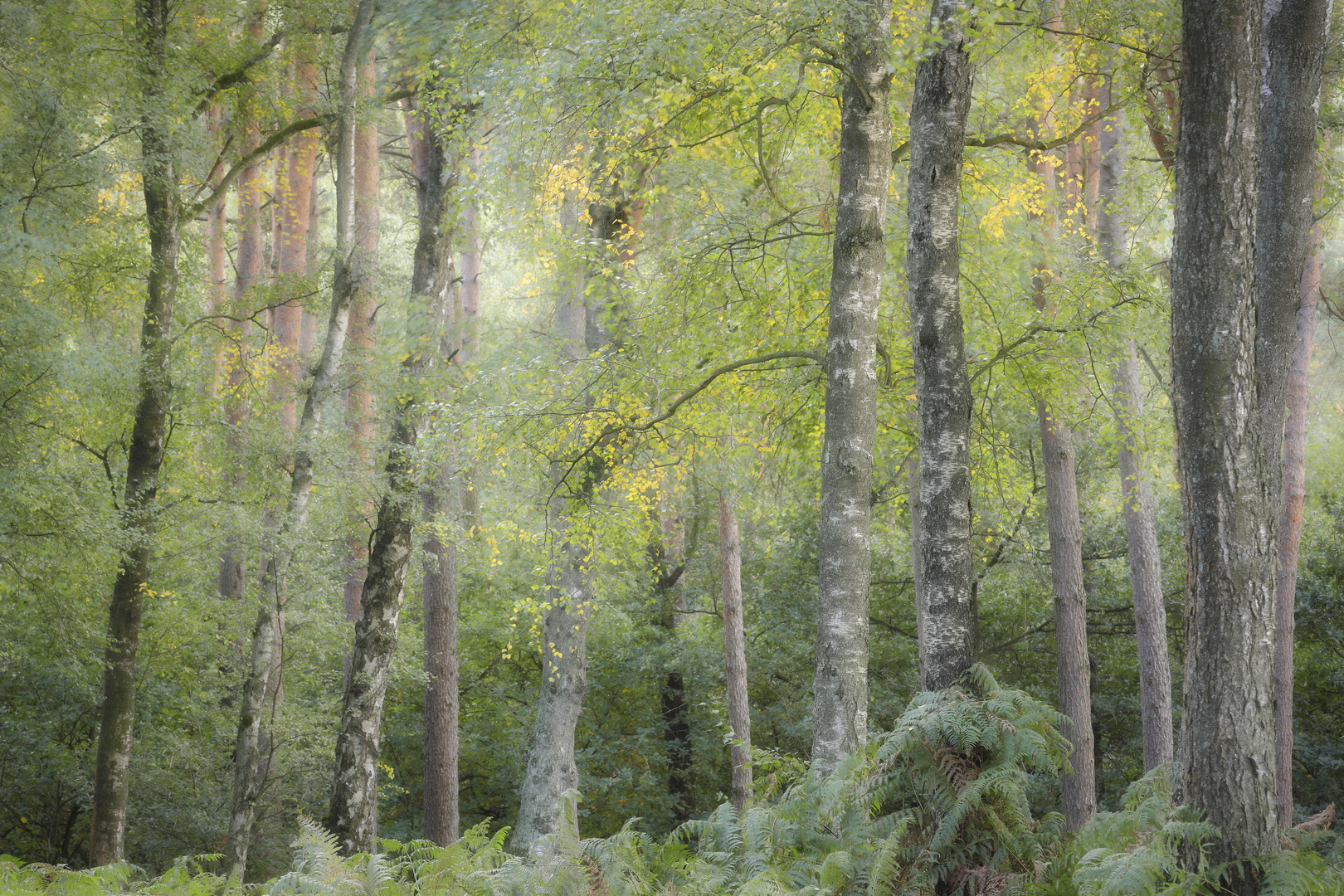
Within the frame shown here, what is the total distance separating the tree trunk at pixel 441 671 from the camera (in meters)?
11.3

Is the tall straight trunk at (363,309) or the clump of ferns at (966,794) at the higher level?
the tall straight trunk at (363,309)

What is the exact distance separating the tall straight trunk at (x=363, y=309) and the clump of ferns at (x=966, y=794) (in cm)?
762

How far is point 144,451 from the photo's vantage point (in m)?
10.5

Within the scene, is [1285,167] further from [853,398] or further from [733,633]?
[733,633]

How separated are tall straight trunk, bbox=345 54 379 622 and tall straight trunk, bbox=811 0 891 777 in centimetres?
600

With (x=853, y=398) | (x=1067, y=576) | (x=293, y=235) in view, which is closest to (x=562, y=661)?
(x=853, y=398)

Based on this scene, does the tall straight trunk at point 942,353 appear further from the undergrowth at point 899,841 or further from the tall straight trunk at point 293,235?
the tall straight trunk at point 293,235

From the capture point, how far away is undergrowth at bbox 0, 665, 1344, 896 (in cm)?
405

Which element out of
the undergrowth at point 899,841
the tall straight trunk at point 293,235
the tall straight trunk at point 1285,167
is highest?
the tall straight trunk at point 293,235

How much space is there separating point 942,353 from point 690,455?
14.7 feet

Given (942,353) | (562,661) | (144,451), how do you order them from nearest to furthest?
(942,353) → (144,451) → (562,661)

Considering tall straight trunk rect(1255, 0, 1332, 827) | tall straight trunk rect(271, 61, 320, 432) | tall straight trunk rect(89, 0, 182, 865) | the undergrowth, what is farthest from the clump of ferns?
tall straight trunk rect(271, 61, 320, 432)

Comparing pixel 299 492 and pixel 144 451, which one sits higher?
pixel 144 451

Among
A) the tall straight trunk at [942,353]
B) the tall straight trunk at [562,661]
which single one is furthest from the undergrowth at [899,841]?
the tall straight trunk at [562,661]
